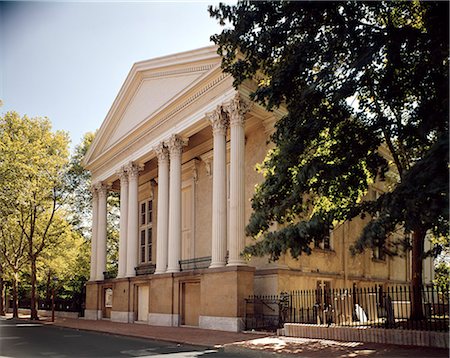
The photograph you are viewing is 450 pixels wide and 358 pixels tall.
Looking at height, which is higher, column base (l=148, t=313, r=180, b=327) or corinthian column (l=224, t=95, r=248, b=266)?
corinthian column (l=224, t=95, r=248, b=266)

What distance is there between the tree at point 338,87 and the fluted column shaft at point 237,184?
22.7 ft

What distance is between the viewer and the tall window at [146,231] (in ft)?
120

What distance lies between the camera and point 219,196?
2247 cm

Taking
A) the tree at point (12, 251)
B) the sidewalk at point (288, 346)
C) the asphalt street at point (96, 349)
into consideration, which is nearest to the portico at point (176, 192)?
the sidewalk at point (288, 346)

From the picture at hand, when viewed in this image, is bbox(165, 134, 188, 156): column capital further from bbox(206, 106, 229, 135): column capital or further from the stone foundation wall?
the stone foundation wall

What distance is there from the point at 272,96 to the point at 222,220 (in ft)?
32.0

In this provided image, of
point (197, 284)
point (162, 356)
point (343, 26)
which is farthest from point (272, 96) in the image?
point (197, 284)

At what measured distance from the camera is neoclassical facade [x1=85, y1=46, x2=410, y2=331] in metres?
21.9

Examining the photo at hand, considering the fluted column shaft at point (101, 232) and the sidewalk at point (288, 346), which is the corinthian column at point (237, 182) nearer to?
the sidewalk at point (288, 346)

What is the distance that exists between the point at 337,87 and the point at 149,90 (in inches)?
759

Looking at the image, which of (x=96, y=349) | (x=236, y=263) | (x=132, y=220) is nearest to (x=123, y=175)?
(x=132, y=220)

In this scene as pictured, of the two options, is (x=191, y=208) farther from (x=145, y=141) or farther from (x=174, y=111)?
(x=174, y=111)

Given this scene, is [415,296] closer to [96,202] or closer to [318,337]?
[318,337]

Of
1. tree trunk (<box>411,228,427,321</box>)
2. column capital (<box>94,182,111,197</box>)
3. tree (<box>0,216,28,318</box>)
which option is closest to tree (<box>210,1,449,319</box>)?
tree trunk (<box>411,228,427,321</box>)
